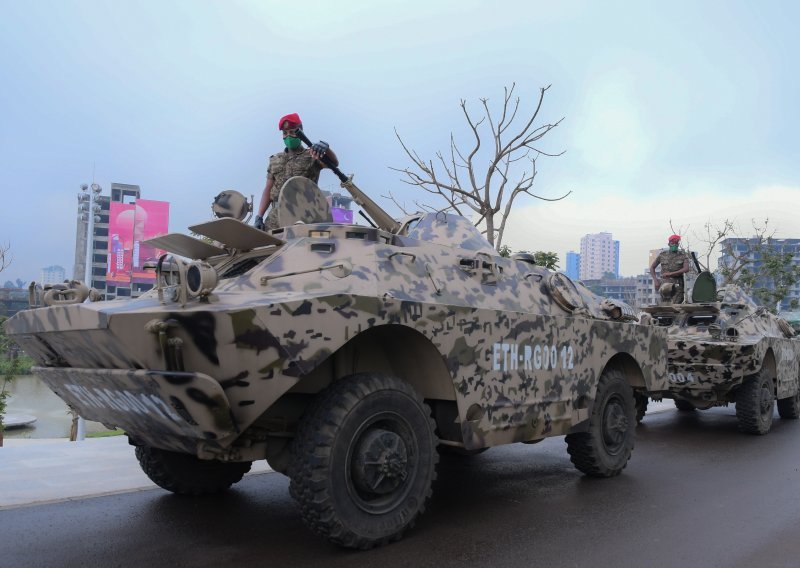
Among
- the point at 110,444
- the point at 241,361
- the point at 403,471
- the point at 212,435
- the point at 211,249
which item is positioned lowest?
the point at 110,444

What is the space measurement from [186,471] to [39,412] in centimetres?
2296

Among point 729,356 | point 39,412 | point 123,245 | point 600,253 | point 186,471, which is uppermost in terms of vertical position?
point 600,253

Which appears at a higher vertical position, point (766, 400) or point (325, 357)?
point (325, 357)

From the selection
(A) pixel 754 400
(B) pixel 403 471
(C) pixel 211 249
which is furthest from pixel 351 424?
(A) pixel 754 400

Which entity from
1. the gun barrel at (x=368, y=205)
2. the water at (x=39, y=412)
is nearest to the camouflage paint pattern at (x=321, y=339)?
the gun barrel at (x=368, y=205)

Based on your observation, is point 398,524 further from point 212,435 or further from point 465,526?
point 212,435

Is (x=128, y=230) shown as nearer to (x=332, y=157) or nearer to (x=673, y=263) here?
(x=673, y=263)

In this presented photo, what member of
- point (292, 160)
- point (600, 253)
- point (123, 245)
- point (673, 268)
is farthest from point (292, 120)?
point (600, 253)

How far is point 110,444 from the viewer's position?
7.97 metres

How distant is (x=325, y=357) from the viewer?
3.91 metres

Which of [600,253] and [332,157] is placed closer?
[332,157]

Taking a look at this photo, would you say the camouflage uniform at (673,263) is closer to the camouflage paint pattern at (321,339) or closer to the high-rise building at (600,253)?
the camouflage paint pattern at (321,339)

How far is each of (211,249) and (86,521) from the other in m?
2.01

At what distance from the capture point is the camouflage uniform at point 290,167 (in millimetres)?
6203
